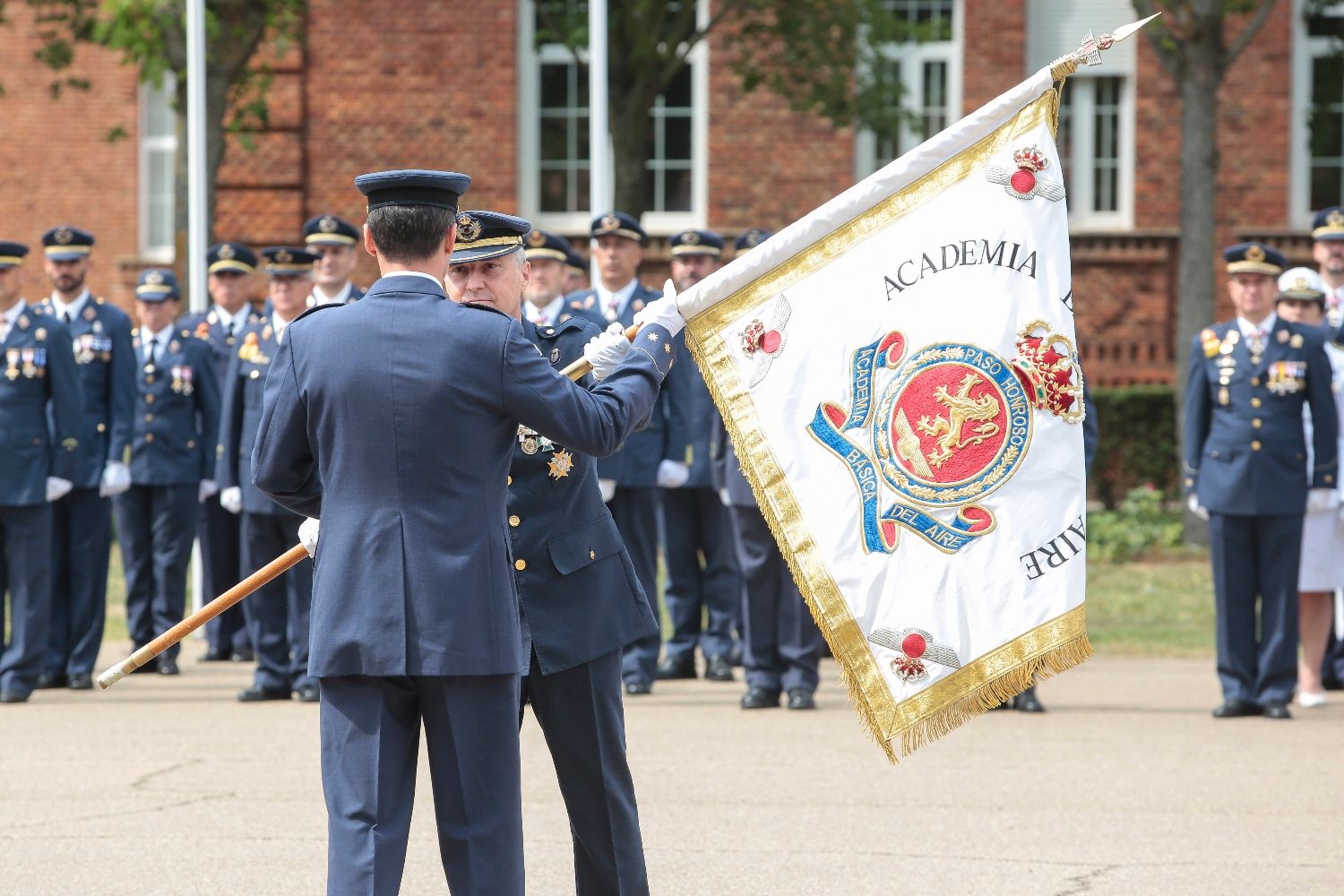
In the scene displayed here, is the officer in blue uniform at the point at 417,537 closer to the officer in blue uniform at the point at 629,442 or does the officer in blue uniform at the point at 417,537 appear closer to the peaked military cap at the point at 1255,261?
the officer in blue uniform at the point at 629,442

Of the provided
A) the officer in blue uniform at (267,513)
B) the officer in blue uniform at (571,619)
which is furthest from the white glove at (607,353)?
the officer in blue uniform at (267,513)

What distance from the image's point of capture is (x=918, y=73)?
2000 centimetres

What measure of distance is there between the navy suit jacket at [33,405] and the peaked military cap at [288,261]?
1.10 metres

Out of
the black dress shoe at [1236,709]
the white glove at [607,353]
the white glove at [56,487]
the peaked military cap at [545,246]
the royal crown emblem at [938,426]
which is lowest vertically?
the black dress shoe at [1236,709]

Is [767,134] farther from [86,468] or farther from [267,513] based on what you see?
[267,513]

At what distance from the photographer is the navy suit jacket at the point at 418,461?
170 inches

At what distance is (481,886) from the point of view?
436 centimetres

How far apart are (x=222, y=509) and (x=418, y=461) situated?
7173 mm

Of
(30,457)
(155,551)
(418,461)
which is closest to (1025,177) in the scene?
(418,461)

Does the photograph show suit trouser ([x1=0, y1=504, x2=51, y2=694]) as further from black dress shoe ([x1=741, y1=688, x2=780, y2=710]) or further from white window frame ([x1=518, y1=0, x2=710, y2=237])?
white window frame ([x1=518, y1=0, x2=710, y2=237])

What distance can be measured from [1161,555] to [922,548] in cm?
1083

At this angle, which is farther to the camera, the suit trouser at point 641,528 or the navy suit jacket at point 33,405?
the suit trouser at point 641,528

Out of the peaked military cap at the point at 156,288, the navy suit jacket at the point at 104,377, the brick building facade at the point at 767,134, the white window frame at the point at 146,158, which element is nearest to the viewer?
the navy suit jacket at the point at 104,377

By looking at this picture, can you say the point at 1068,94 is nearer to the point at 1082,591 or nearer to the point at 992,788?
the point at 992,788
